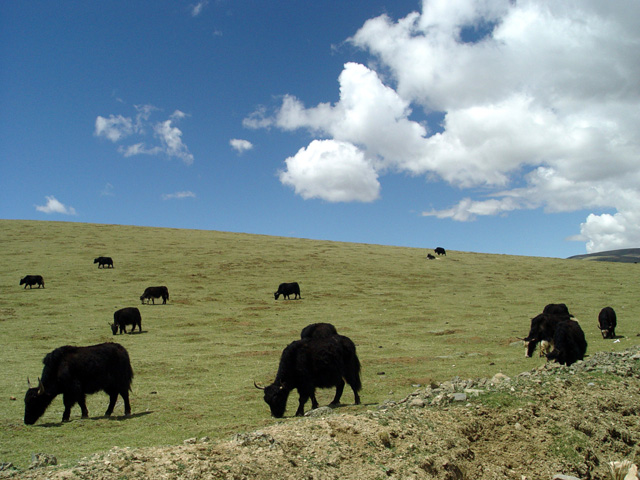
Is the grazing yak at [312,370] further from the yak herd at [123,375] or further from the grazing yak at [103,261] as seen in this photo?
the grazing yak at [103,261]

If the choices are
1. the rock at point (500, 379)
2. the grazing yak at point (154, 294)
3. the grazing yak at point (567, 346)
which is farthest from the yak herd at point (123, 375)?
the grazing yak at point (154, 294)

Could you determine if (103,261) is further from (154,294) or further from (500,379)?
(500,379)

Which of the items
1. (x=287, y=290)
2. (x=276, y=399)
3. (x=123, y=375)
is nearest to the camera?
(x=276, y=399)

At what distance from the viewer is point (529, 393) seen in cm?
820

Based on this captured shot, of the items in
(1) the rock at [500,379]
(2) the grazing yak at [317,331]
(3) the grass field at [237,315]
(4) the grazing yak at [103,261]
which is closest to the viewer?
(1) the rock at [500,379]

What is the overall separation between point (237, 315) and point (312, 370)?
54.8 ft

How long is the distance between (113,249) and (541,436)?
1890 inches

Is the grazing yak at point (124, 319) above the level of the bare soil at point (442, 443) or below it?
above

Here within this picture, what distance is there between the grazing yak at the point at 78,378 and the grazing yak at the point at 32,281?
26.3 m

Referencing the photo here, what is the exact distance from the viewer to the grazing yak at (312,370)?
32.3ft

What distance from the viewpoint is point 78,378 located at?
977 cm

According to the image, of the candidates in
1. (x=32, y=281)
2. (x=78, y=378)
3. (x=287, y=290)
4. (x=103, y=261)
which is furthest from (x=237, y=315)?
(x=103, y=261)

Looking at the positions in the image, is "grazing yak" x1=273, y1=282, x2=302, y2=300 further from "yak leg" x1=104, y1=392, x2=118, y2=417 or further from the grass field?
"yak leg" x1=104, y1=392, x2=118, y2=417

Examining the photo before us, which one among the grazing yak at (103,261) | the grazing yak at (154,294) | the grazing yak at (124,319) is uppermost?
the grazing yak at (103,261)
